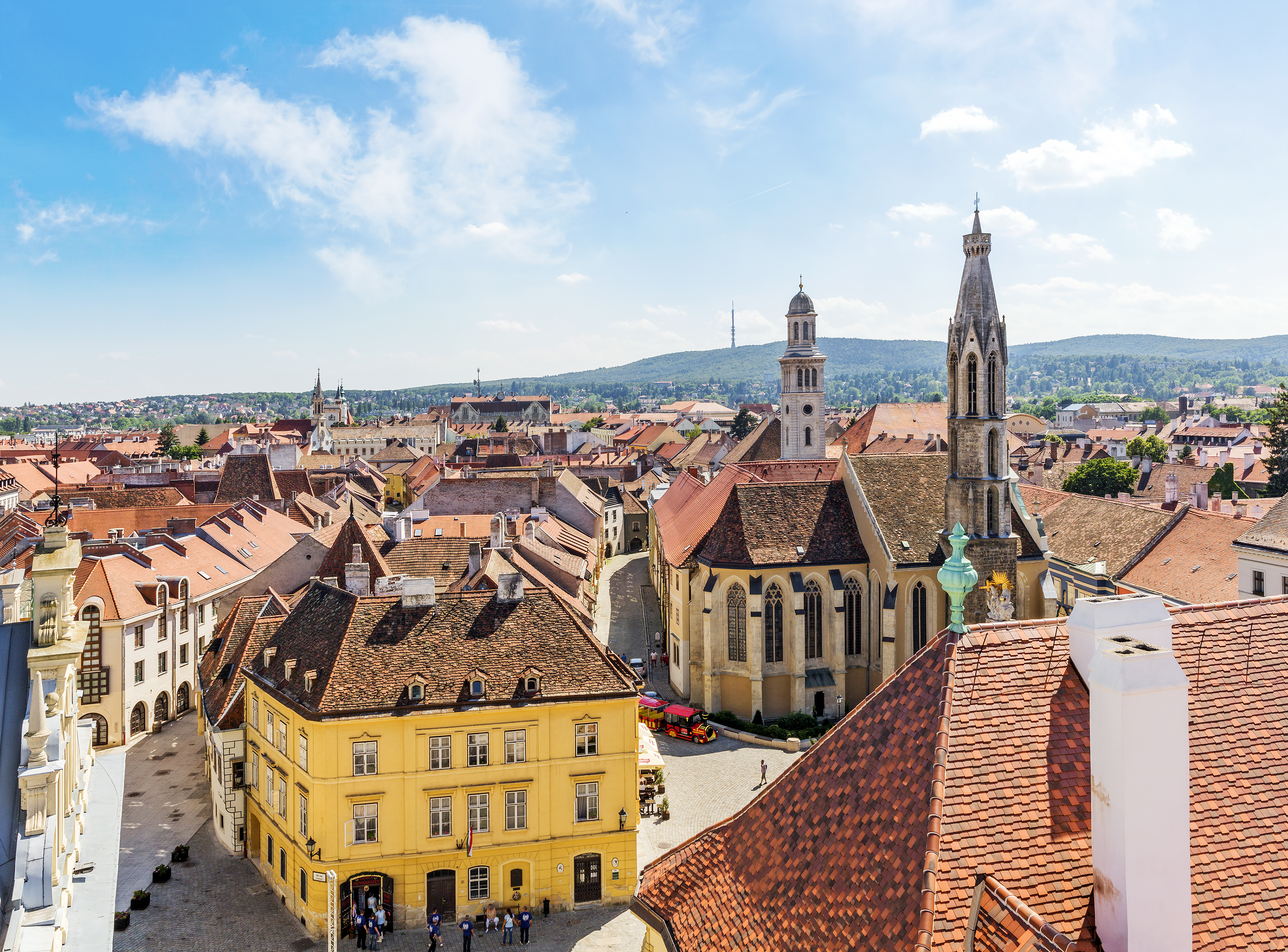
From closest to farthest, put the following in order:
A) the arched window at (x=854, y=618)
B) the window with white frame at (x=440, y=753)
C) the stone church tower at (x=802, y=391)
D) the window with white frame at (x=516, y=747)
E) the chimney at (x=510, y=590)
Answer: the window with white frame at (x=440, y=753), the window with white frame at (x=516, y=747), the chimney at (x=510, y=590), the arched window at (x=854, y=618), the stone church tower at (x=802, y=391)

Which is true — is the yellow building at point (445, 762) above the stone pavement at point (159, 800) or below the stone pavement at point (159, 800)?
above

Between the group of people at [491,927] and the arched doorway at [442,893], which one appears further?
the arched doorway at [442,893]

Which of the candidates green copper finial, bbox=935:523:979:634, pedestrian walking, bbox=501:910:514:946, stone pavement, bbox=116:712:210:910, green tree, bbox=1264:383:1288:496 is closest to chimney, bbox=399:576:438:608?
pedestrian walking, bbox=501:910:514:946

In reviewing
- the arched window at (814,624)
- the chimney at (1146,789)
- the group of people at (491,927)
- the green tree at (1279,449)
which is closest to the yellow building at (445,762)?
the group of people at (491,927)

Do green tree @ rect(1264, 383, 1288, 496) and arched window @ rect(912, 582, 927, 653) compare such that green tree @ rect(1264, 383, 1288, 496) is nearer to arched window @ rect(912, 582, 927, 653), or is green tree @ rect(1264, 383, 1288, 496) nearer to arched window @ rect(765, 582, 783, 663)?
arched window @ rect(912, 582, 927, 653)

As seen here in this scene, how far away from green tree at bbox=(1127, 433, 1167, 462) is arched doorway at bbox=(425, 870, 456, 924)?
118430 millimetres

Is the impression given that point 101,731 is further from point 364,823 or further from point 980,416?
point 980,416

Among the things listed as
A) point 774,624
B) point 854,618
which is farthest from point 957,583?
point 854,618

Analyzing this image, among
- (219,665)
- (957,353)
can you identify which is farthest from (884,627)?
(219,665)

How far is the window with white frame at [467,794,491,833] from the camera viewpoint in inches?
1169

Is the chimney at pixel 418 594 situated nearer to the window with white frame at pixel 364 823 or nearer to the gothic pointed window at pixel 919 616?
the window with white frame at pixel 364 823

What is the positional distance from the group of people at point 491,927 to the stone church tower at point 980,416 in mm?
26285

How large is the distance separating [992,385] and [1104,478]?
Result: 2273 inches

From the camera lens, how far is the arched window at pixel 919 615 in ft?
157
